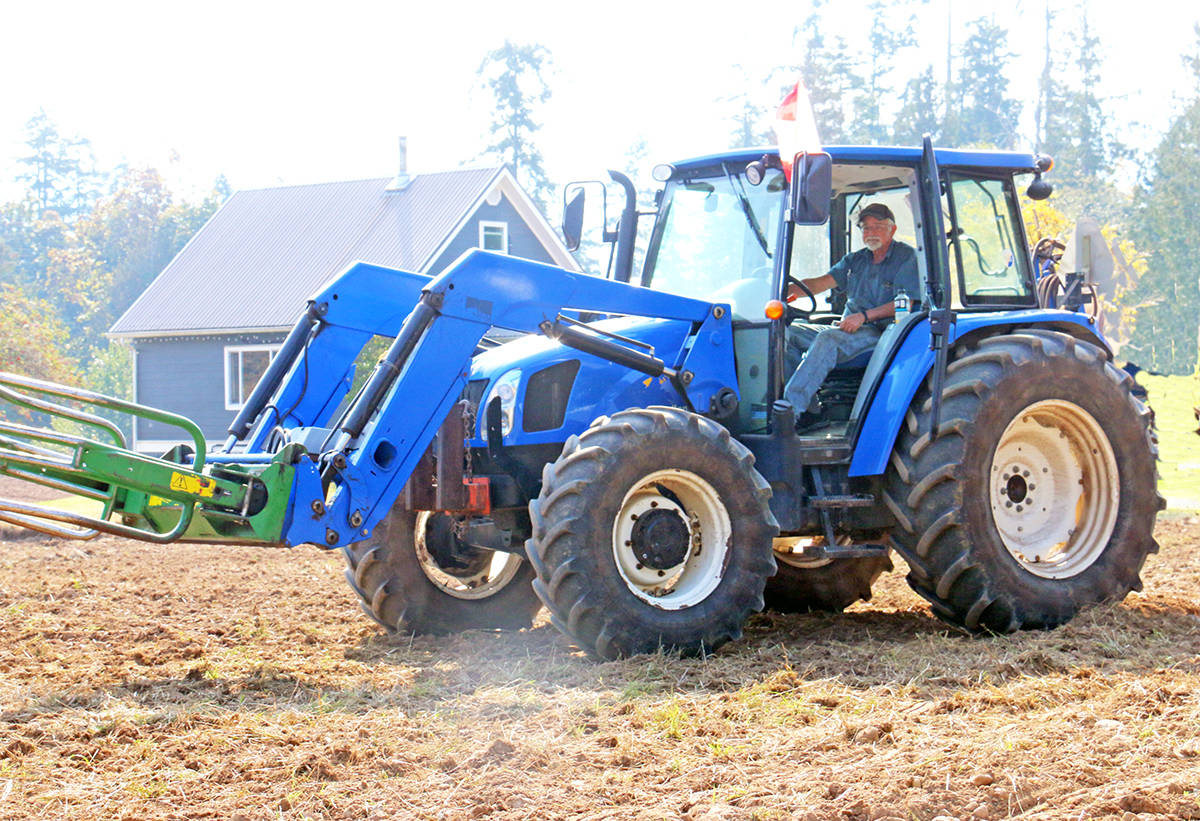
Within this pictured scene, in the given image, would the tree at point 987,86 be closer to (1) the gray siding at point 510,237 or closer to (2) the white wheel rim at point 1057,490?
(1) the gray siding at point 510,237

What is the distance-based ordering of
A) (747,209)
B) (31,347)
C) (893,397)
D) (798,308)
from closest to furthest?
(893,397), (747,209), (798,308), (31,347)

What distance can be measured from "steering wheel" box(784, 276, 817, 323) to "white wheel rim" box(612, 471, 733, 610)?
1.35m

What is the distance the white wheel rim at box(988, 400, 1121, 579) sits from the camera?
7.79m

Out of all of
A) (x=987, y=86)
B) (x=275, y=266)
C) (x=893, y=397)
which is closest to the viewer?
(x=893, y=397)

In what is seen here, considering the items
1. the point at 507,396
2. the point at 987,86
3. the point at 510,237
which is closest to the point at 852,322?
the point at 507,396

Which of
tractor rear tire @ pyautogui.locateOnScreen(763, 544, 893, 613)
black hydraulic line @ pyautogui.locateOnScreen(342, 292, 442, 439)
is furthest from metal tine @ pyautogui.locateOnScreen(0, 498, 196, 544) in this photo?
tractor rear tire @ pyautogui.locateOnScreen(763, 544, 893, 613)

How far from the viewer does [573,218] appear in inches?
318

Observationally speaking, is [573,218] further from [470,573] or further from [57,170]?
[57,170]

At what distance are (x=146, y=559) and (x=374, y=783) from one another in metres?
8.44

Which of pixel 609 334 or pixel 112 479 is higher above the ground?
pixel 609 334

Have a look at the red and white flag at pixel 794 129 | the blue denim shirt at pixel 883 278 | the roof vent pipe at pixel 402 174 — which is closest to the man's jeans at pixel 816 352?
the blue denim shirt at pixel 883 278

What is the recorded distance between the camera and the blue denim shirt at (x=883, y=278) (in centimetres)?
793

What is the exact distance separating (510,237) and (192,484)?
2642 centimetres

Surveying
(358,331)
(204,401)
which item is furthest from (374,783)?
(204,401)
